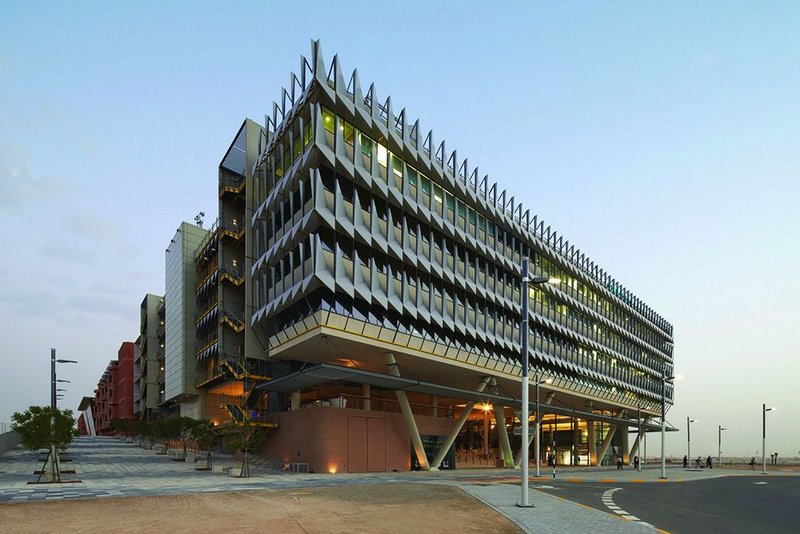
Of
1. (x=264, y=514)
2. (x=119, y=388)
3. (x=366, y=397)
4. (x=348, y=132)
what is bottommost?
(x=119, y=388)

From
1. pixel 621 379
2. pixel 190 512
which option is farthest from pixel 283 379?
pixel 621 379

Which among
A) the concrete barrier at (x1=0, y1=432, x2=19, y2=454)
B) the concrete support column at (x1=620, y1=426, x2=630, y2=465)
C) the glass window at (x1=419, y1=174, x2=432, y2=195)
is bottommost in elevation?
the concrete support column at (x1=620, y1=426, x2=630, y2=465)

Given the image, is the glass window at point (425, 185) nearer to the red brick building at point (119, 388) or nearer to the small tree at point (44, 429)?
the small tree at point (44, 429)

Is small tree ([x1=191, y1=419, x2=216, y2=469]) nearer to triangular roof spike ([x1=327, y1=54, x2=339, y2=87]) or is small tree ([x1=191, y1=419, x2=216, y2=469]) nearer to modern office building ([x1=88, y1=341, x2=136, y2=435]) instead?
triangular roof spike ([x1=327, y1=54, x2=339, y2=87])

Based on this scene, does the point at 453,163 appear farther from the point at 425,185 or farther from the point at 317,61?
the point at 317,61

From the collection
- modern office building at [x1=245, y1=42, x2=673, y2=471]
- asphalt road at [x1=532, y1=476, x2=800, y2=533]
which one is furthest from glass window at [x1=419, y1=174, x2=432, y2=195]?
asphalt road at [x1=532, y1=476, x2=800, y2=533]

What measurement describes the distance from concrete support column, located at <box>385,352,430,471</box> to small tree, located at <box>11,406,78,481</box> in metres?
19.7

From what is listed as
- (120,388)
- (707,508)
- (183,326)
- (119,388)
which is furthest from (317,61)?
(119,388)

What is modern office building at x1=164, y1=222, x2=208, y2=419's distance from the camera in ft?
216

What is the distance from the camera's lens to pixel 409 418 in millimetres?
42875

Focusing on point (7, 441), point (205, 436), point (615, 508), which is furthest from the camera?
point (7, 441)

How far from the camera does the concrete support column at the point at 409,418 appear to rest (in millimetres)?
41125

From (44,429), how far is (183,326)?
132 ft

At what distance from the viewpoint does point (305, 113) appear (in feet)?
131
